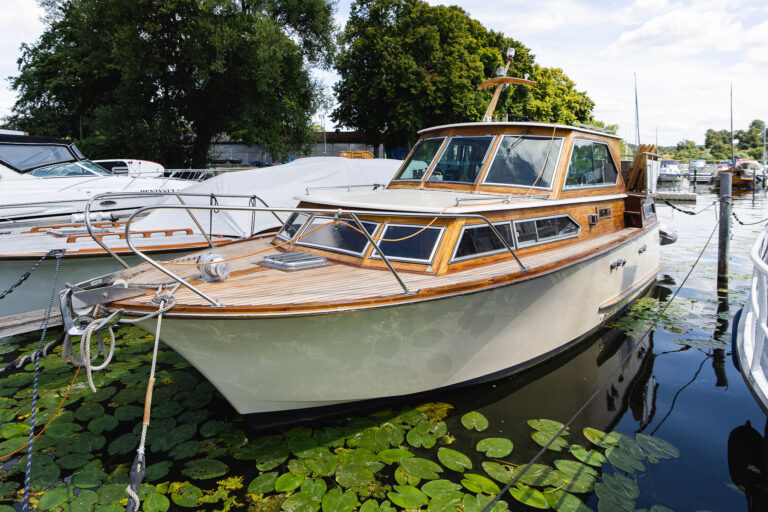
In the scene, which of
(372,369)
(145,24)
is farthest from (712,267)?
(145,24)

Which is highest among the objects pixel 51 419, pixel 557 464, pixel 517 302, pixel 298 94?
pixel 298 94

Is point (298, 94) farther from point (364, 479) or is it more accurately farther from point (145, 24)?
point (364, 479)

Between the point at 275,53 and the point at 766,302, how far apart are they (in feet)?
66.5

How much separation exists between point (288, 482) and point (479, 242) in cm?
285

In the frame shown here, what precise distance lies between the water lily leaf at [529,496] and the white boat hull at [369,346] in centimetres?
116

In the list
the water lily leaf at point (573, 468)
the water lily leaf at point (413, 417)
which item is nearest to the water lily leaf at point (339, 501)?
the water lily leaf at point (413, 417)

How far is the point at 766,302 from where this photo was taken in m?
3.87

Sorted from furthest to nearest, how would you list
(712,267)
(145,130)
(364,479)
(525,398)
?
1. (145,130)
2. (712,267)
3. (525,398)
4. (364,479)

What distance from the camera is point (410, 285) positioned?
4.17 metres

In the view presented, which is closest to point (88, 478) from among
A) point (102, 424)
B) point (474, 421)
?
point (102, 424)

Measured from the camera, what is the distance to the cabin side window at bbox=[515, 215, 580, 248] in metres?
5.38

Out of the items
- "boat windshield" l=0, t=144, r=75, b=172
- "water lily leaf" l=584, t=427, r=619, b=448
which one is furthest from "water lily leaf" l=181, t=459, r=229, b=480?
"boat windshield" l=0, t=144, r=75, b=172

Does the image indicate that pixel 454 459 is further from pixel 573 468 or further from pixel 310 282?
pixel 310 282

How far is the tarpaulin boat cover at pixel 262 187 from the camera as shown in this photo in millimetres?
8477
